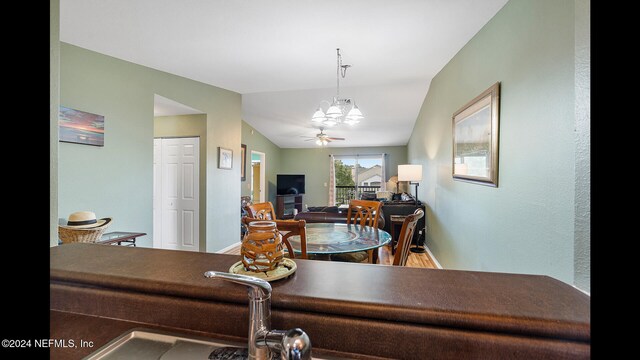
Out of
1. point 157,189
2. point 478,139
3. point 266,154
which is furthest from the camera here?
point 266,154

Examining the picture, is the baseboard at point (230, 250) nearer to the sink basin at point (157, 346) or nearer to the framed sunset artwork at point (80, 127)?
the framed sunset artwork at point (80, 127)

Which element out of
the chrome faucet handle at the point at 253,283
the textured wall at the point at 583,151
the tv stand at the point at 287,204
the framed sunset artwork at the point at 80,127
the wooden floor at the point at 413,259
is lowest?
the wooden floor at the point at 413,259

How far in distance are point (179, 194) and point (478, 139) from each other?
4060 mm

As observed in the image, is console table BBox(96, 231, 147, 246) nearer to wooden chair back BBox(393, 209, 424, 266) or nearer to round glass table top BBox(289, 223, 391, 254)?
round glass table top BBox(289, 223, 391, 254)

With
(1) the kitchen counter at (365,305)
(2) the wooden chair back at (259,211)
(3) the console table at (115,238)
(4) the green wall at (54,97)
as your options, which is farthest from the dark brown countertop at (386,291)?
(3) the console table at (115,238)

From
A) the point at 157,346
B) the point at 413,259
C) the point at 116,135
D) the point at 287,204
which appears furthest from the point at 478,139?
the point at 287,204

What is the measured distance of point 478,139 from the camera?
2.45 meters

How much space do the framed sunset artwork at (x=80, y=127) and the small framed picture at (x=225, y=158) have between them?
1731mm

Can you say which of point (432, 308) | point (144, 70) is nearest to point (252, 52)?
point (144, 70)

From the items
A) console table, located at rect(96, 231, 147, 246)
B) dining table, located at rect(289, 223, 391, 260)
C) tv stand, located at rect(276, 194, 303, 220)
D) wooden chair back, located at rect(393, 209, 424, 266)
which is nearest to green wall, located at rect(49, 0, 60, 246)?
dining table, located at rect(289, 223, 391, 260)

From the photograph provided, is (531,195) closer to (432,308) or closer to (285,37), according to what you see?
(432,308)

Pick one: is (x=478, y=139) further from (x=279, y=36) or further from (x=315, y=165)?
(x=315, y=165)

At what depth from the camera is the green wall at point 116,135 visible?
250 cm

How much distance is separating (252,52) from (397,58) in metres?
1.58
